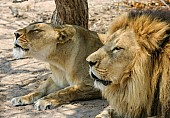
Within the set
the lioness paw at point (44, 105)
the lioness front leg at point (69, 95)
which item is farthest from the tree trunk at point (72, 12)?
the lioness paw at point (44, 105)

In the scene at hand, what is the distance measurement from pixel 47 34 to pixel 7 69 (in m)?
1.27

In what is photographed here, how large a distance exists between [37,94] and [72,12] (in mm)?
1191

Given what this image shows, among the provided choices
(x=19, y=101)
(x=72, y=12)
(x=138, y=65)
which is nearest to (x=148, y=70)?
(x=138, y=65)

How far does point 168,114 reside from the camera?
9.92 feet

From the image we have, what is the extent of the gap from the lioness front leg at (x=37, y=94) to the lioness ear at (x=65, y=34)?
477 mm

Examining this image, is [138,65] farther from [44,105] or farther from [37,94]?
[37,94]

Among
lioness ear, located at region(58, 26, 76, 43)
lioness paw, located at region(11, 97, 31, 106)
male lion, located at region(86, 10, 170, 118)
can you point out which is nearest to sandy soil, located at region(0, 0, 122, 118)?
lioness paw, located at region(11, 97, 31, 106)

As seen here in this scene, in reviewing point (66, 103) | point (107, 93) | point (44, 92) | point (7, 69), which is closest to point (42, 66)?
point (7, 69)

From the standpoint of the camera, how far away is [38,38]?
4.22 m

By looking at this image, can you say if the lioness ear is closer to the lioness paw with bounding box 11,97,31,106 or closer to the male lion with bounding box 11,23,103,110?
the male lion with bounding box 11,23,103,110

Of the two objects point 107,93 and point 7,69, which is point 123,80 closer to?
point 107,93

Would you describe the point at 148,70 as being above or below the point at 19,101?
above

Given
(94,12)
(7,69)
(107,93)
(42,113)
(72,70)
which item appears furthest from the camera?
(94,12)

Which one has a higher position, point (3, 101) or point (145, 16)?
point (145, 16)
